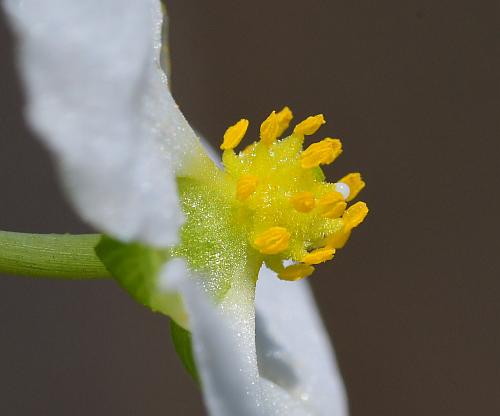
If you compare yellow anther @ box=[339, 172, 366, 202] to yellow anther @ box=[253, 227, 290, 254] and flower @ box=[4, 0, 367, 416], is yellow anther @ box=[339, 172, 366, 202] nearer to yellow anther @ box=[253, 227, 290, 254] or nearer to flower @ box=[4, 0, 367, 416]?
flower @ box=[4, 0, 367, 416]

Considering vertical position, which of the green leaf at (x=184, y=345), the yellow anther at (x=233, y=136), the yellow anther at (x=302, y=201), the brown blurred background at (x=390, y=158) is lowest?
the green leaf at (x=184, y=345)

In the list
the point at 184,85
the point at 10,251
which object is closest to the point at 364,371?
the point at 184,85

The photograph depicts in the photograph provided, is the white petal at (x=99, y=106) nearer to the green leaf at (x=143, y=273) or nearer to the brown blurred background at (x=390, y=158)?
the green leaf at (x=143, y=273)

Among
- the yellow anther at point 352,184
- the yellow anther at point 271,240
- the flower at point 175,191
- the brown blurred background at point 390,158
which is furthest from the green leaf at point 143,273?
the brown blurred background at point 390,158

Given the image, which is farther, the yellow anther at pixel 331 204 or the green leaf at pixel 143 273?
the yellow anther at pixel 331 204

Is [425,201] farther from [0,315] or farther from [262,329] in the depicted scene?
[262,329]

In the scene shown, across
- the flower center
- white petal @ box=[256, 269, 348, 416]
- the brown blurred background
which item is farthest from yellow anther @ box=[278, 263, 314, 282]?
the brown blurred background

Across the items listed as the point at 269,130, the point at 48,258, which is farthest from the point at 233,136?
the point at 48,258
